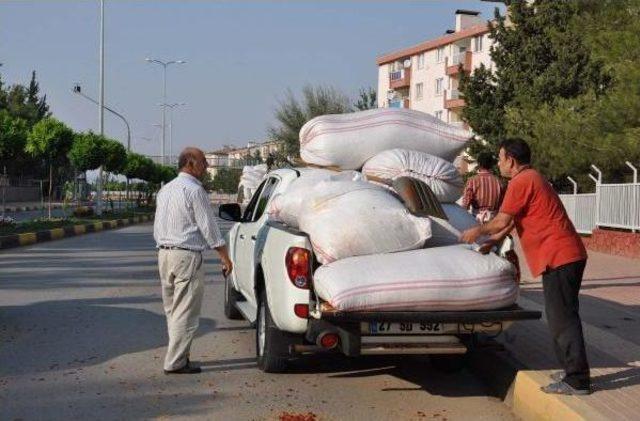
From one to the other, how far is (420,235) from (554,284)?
100 cm

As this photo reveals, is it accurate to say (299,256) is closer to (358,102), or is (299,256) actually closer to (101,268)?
(101,268)

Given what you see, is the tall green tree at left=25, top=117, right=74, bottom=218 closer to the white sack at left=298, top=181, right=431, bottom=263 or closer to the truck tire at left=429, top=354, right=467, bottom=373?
the truck tire at left=429, top=354, right=467, bottom=373

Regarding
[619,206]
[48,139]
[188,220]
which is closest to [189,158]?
[188,220]

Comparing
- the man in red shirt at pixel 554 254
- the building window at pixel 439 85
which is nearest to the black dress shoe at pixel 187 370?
the man in red shirt at pixel 554 254

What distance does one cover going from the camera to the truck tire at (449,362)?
6.53 m

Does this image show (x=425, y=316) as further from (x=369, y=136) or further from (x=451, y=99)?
(x=451, y=99)

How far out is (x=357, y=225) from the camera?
18.3ft

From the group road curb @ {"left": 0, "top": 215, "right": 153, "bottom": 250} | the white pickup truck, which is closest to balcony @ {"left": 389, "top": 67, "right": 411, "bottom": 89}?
road curb @ {"left": 0, "top": 215, "right": 153, "bottom": 250}

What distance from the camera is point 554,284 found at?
16.9 feet

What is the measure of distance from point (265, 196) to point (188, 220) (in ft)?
6.22

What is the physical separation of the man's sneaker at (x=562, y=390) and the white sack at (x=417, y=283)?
1.99ft

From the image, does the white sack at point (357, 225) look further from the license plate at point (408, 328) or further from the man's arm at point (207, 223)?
the man's arm at point (207, 223)

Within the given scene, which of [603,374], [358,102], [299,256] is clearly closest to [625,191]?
[603,374]

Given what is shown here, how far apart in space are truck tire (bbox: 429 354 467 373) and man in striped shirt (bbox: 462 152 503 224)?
238cm
